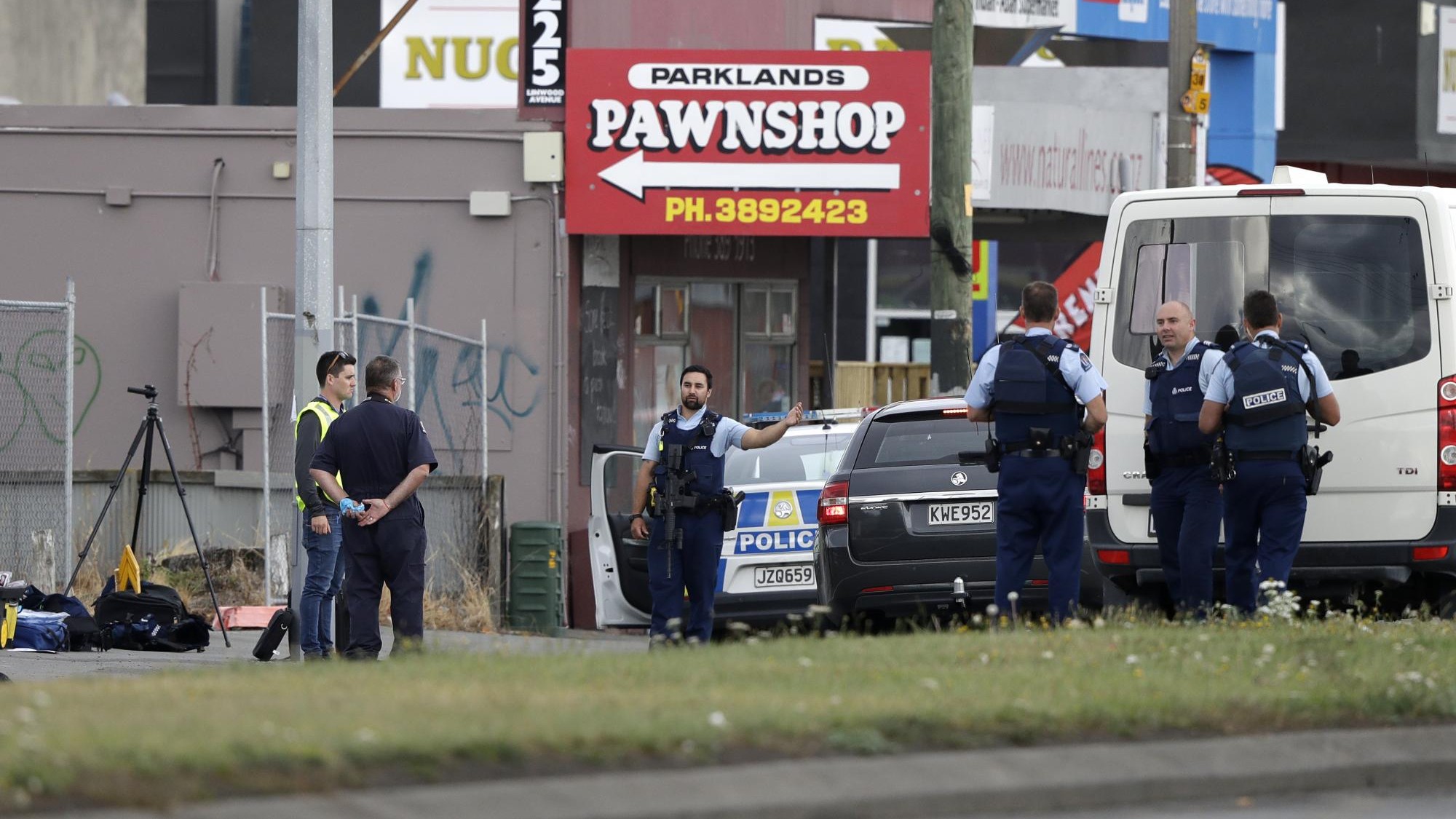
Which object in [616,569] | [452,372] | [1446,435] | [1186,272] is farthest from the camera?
[452,372]

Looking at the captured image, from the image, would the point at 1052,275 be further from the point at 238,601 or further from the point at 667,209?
the point at 238,601

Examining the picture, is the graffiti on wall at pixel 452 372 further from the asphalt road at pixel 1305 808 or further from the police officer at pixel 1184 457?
the asphalt road at pixel 1305 808

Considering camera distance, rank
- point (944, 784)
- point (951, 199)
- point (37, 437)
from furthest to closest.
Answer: point (37, 437) < point (951, 199) < point (944, 784)

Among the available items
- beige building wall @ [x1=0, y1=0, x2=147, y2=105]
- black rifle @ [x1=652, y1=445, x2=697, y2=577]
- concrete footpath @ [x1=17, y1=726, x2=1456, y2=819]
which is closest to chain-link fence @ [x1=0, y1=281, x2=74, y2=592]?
black rifle @ [x1=652, y1=445, x2=697, y2=577]

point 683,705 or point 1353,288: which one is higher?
point 1353,288

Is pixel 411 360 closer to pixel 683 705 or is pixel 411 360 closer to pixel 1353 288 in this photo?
pixel 1353 288

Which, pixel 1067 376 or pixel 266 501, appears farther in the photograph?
pixel 266 501

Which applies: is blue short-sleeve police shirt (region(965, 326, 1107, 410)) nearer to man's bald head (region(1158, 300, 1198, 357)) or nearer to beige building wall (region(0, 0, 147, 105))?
man's bald head (region(1158, 300, 1198, 357))

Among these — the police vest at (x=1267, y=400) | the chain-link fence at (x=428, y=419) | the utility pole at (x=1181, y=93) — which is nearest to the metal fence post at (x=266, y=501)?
the chain-link fence at (x=428, y=419)

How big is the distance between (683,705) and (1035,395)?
11.4 feet

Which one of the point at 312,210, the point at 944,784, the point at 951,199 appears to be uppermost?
the point at 951,199

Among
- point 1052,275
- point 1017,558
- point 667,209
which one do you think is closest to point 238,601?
point 667,209

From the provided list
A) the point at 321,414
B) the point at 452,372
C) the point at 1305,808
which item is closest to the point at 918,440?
the point at 321,414

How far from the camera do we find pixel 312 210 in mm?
12070
